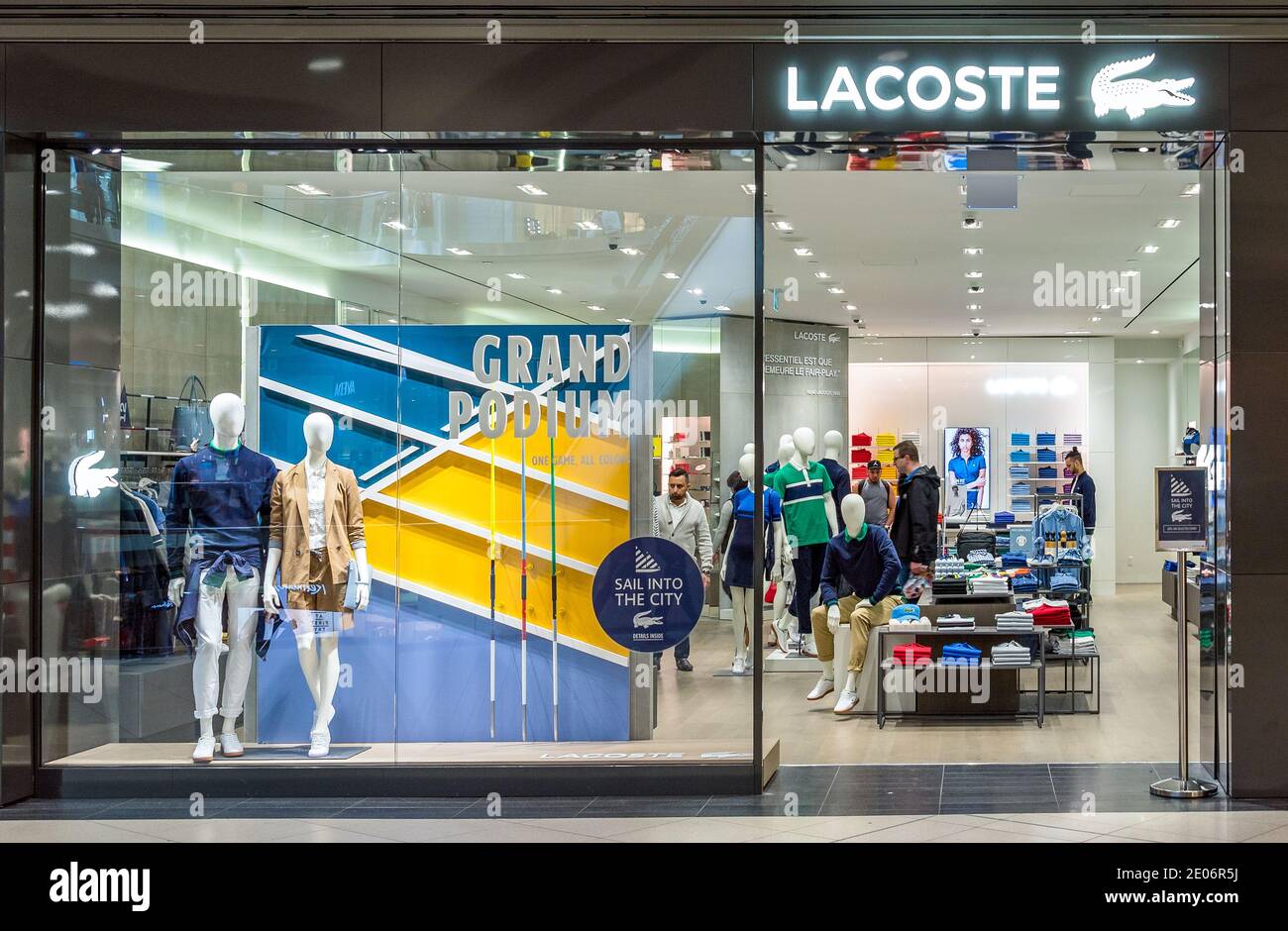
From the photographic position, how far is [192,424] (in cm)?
555

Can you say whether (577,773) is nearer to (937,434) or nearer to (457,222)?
(457,222)

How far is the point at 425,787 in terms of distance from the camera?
17.9 ft

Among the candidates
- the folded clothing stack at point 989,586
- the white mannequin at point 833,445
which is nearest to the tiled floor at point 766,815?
the folded clothing stack at point 989,586

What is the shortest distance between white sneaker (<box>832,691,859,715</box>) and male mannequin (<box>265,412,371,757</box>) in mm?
3119

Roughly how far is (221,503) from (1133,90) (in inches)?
173

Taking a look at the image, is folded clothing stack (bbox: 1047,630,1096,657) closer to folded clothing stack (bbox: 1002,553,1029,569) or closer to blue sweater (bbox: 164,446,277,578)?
folded clothing stack (bbox: 1002,553,1029,569)

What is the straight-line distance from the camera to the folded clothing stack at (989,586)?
8.02 m

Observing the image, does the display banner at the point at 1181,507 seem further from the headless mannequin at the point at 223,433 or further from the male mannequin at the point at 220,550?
the headless mannequin at the point at 223,433

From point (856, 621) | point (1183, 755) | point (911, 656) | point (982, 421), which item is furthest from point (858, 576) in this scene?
point (982, 421)

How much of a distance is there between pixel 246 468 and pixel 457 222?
57.9 inches

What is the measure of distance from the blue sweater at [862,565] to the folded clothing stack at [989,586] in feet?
2.97

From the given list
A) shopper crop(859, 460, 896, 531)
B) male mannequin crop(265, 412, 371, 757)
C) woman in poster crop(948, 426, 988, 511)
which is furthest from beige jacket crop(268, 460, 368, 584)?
woman in poster crop(948, 426, 988, 511)

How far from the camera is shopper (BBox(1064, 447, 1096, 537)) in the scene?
11.1 metres
